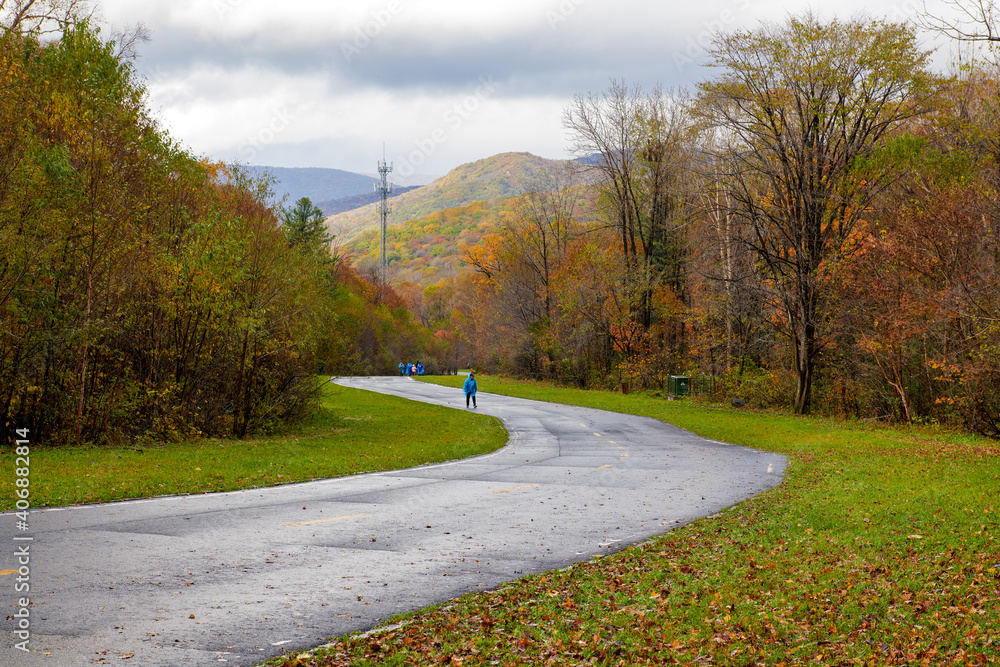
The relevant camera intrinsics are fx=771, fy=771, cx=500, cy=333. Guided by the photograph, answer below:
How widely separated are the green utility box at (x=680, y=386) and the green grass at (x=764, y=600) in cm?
2879

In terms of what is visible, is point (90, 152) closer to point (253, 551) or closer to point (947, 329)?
point (253, 551)

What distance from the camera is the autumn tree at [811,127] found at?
28.9 metres

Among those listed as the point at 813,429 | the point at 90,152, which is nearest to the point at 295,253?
the point at 90,152

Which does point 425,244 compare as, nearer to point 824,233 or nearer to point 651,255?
point 651,255

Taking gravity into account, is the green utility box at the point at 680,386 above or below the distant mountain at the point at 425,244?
below

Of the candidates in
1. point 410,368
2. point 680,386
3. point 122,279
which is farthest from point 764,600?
point 410,368

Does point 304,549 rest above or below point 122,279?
below

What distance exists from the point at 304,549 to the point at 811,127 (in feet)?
91.6

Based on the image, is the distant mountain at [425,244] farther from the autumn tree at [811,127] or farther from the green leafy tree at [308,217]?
the autumn tree at [811,127]

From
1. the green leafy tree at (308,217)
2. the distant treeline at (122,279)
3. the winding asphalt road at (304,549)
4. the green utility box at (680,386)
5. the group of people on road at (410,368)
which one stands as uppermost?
the green leafy tree at (308,217)

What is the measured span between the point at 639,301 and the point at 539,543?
39.2 metres

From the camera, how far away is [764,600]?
7.07 metres

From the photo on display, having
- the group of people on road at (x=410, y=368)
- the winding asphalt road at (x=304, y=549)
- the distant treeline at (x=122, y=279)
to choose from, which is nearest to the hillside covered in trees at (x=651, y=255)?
the distant treeline at (x=122, y=279)

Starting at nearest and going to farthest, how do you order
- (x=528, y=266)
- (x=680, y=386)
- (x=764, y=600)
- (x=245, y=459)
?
(x=764, y=600) → (x=245, y=459) → (x=680, y=386) → (x=528, y=266)
